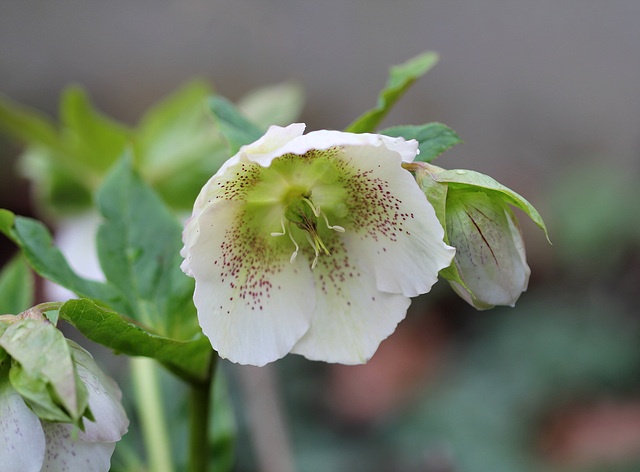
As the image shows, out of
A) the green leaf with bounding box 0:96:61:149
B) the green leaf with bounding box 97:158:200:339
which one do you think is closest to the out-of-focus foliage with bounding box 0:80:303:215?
the green leaf with bounding box 0:96:61:149

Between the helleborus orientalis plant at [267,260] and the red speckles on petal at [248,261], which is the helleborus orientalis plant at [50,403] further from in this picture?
the red speckles on petal at [248,261]

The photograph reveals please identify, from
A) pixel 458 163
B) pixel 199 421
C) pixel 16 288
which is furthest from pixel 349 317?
pixel 458 163

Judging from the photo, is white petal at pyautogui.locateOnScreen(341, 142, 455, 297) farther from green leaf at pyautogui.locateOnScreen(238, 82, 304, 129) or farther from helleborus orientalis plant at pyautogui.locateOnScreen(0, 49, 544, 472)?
green leaf at pyautogui.locateOnScreen(238, 82, 304, 129)

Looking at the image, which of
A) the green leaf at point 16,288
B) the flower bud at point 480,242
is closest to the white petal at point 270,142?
the flower bud at point 480,242

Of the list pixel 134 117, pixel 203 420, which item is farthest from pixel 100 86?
pixel 203 420

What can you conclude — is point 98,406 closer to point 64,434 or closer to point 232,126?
point 64,434
